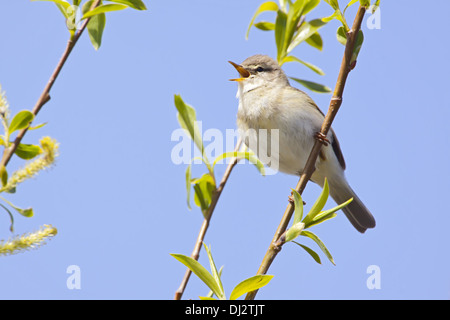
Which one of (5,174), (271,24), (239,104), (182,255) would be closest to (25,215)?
(5,174)

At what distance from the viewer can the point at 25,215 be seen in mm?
1243

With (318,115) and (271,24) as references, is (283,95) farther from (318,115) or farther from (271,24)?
(271,24)

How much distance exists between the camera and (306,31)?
75.4 inches

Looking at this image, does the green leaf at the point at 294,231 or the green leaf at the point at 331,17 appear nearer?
the green leaf at the point at 294,231

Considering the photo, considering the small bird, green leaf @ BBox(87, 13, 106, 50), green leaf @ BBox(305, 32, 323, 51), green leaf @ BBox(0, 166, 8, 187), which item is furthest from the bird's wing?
green leaf @ BBox(0, 166, 8, 187)

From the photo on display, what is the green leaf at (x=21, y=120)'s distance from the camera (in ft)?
3.99

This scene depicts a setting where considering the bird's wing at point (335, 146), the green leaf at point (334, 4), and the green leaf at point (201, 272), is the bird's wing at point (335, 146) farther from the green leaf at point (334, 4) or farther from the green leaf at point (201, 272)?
the green leaf at point (201, 272)

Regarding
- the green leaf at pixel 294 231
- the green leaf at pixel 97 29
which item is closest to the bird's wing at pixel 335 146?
the green leaf at pixel 294 231

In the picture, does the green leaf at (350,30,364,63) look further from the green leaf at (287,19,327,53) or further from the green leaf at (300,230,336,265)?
the green leaf at (300,230,336,265)

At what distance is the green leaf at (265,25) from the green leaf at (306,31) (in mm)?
273

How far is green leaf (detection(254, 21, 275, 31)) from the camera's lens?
86.5 inches

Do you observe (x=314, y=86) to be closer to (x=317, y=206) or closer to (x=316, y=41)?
(x=316, y=41)

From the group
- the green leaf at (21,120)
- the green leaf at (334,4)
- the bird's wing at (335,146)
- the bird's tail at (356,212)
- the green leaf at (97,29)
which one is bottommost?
the bird's tail at (356,212)

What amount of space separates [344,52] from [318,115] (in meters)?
2.71
